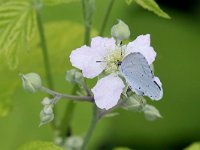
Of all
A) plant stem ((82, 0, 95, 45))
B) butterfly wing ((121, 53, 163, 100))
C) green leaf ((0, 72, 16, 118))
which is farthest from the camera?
green leaf ((0, 72, 16, 118))

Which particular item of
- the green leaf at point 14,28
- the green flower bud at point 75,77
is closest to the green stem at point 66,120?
the green leaf at point 14,28

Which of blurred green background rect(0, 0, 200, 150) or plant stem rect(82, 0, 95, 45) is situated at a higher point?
plant stem rect(82, 0, 95, 45)

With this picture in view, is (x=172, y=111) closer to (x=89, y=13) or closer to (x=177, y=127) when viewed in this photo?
(x=177, y=127)

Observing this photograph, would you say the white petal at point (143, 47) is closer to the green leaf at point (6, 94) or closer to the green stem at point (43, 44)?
the green stem at point (43, 44)

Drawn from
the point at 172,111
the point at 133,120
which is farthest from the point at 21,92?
the point at 172,111

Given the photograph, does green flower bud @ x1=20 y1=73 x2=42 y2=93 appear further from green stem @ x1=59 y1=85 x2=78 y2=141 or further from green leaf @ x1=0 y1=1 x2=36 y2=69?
green stem @ x1=59 y1=85 x2=78 y2=141

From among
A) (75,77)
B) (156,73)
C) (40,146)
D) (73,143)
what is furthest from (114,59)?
(156,73)

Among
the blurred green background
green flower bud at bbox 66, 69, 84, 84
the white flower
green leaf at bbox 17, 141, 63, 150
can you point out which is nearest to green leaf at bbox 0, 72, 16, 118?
the blurred green background
